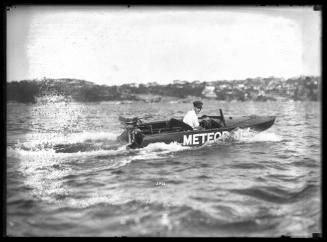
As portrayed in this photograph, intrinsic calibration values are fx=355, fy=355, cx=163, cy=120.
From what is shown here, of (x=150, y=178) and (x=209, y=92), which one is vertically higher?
(x=209, y=92)

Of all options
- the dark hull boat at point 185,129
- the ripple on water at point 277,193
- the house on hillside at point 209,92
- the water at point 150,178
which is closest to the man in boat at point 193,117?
the dark hull boat at point 185,129

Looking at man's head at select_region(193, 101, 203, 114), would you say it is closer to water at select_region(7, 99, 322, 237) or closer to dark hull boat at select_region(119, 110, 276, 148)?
water at select_region(7, 99, 322, 237)

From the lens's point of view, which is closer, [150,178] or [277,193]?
[277,193]

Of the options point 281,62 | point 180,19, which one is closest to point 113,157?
point 180,19

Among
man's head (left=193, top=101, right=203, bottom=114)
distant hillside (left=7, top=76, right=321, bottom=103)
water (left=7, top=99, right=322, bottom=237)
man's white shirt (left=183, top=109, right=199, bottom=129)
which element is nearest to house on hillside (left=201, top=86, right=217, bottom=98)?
distant hillside (left=7, top=76, right=321, bottom=103)

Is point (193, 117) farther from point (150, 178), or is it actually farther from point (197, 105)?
point (150, 178)

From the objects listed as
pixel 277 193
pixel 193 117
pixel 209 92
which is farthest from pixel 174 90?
pixel 277 193

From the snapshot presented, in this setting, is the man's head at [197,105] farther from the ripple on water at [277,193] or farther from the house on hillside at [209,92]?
the ripple on water at [277,193]
